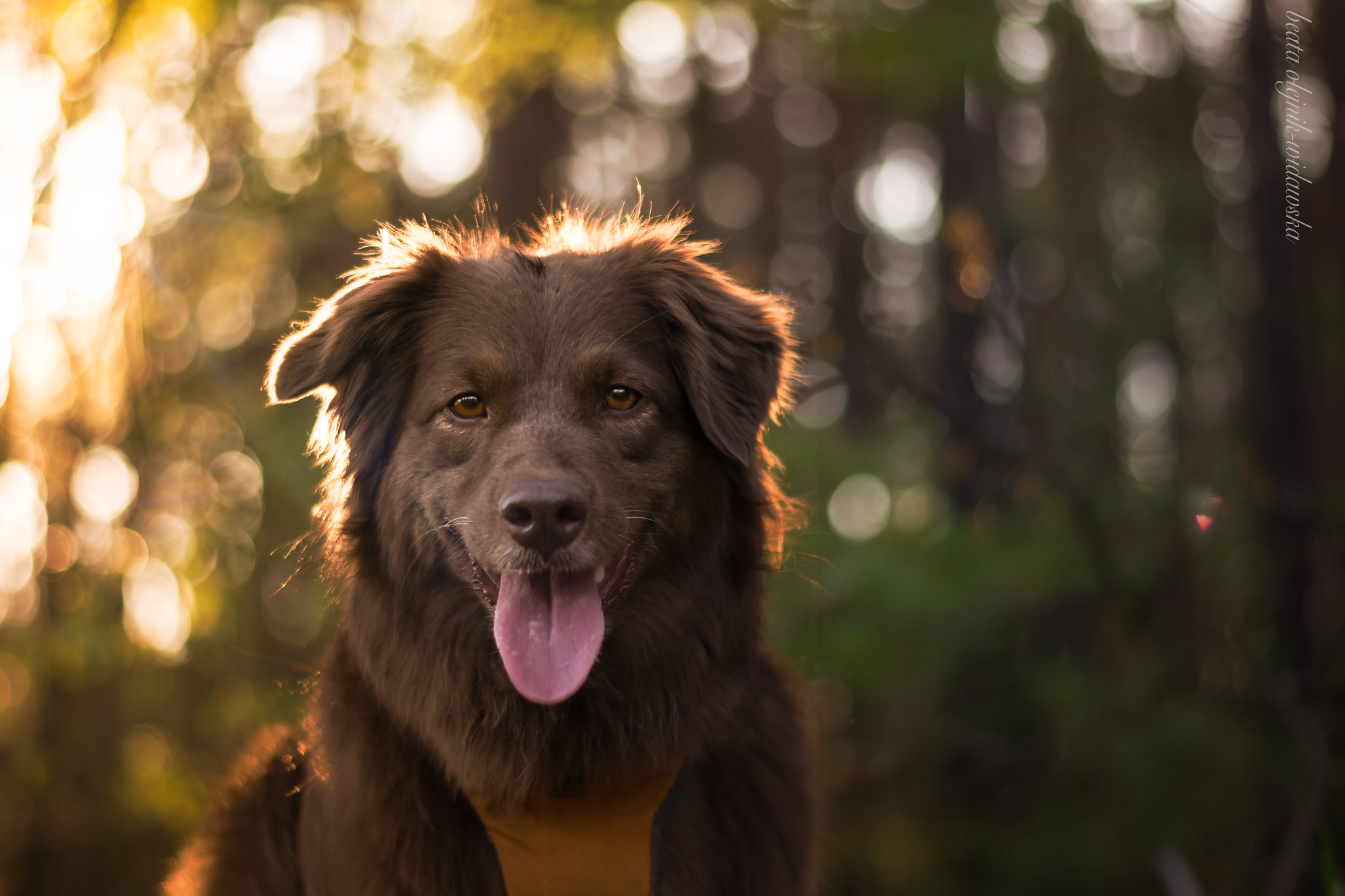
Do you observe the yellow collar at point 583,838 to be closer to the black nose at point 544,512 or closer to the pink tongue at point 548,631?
the pink tongue at point 548,631

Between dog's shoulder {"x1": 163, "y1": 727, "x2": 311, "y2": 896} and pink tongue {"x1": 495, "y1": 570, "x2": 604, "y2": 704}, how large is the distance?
103 centimetres

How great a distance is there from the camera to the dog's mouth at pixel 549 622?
2.53m

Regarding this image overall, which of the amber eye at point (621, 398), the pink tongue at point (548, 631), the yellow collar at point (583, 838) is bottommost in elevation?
the yellow collar at point (583, 838)

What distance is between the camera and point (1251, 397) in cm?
758

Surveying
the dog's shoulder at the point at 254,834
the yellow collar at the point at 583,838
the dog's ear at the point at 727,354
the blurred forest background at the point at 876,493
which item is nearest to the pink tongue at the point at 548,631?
the yellow collar at the point at 583,838

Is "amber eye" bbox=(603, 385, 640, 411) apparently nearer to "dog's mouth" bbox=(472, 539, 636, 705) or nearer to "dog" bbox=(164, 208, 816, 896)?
"dog" bbox=(164, 208, 816, 896)

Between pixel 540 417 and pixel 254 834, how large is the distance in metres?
1.71

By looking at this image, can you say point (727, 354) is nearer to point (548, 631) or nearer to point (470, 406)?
point (470, 406)

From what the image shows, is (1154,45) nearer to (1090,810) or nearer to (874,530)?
(874,530)

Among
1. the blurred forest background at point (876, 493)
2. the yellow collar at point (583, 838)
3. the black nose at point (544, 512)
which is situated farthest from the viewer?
the blurred forest background at point (876, 493)

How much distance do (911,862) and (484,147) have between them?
760cm

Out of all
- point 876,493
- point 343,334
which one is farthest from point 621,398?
point 876,493

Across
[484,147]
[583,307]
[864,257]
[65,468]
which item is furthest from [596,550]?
[864,257]

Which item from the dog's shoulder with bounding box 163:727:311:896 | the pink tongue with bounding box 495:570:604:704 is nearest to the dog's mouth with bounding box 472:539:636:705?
the pink tongue with bounding box 495:570:604:704
